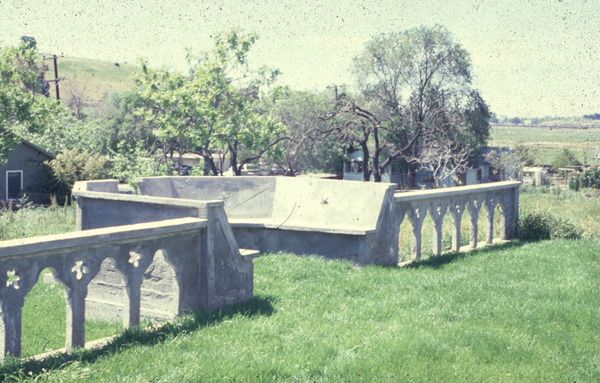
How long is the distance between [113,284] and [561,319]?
18.9 feet

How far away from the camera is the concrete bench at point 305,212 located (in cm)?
972

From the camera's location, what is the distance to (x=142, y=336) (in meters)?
5.71

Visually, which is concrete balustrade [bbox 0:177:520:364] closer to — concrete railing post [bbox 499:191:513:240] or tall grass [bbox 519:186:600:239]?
concrete railing post [bbox 499:191:513:240]

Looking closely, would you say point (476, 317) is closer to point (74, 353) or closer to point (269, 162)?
point (74, 353)

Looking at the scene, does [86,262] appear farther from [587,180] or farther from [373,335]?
[587,180]

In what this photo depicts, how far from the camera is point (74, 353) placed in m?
5.17

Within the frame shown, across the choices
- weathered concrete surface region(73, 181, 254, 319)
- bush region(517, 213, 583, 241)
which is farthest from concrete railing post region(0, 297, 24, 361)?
bush region(517, 213, 583, 241)

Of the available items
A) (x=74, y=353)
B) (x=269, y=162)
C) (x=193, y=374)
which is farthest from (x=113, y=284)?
(x=269, y=162)

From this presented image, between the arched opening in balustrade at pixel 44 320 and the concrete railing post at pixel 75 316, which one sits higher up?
the concrete railing post at pixel 75 316

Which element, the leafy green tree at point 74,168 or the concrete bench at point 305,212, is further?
the leafy green tree at point 74,168

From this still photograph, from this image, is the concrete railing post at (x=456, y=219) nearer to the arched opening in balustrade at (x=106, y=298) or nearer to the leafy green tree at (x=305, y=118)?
the arched opening in balustrade at (x=106, y=298)

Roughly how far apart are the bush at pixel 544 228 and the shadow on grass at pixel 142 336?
328 inches

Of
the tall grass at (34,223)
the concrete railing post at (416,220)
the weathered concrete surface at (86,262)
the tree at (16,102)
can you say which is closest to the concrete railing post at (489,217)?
the concrete railing post at (416,220)

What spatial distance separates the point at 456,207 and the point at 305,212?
291 centimetres
